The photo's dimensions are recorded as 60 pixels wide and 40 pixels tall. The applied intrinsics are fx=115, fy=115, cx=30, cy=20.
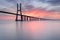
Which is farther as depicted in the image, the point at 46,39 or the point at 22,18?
the point at 22,18

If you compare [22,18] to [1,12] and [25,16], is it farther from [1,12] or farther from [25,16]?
[1,12]

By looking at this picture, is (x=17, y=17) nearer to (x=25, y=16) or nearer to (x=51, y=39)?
(x=25, y=16)

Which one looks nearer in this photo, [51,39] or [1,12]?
[51,39]

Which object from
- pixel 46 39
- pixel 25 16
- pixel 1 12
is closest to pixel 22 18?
pixel 25 16

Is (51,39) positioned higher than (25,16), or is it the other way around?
(25,16)

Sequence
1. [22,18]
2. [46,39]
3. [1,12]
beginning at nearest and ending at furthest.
→ [46,39], [1,12], [22,18]

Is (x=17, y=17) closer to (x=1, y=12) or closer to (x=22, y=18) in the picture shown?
(x=22, y=18)

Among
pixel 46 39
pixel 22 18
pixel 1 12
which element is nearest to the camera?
pixel 46 39

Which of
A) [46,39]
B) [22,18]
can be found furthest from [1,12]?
[46,39]

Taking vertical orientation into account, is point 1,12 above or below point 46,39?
above
